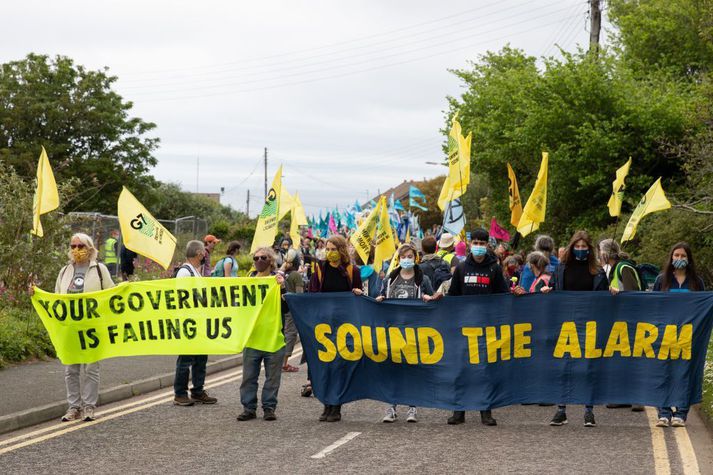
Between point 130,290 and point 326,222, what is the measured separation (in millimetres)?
37276

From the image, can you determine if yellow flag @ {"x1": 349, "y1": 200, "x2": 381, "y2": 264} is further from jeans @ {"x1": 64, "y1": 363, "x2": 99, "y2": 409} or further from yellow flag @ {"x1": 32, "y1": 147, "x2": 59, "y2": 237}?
jeans @ {"x1": 64, "y1": 363, "x2": 99, "y2": 409}

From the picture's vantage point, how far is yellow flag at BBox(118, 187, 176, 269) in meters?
11.7

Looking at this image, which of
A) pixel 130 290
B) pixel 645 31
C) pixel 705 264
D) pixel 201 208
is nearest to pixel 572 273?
pixel 130 290

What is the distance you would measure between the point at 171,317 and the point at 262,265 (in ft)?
3.57

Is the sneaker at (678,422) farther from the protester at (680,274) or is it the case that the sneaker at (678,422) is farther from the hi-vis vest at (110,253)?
the hi-vis vest at (110,253)

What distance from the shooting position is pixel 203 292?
10.9m

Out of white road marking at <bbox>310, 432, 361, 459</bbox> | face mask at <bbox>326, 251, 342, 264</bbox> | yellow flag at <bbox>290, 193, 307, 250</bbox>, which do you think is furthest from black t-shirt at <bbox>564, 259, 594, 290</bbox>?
yellow flag at <bbox>290, 193, 307, 250</bbox>

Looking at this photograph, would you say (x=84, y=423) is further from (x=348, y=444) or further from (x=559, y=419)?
(x=559, y=419)

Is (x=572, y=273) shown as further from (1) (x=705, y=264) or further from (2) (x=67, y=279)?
(1) (x=705, y=264)

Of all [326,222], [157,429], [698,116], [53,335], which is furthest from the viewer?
[326,222]

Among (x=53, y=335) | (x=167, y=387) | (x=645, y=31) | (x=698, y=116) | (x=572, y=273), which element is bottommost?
(x=167, y=387)

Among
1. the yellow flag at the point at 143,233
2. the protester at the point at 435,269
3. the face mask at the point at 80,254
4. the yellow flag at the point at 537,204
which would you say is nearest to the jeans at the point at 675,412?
the protester at the point at 435,269

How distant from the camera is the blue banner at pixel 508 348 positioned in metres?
10.2

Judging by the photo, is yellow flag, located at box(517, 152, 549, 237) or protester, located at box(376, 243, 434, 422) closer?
protester, located at box(376, 243, 434, 422)
